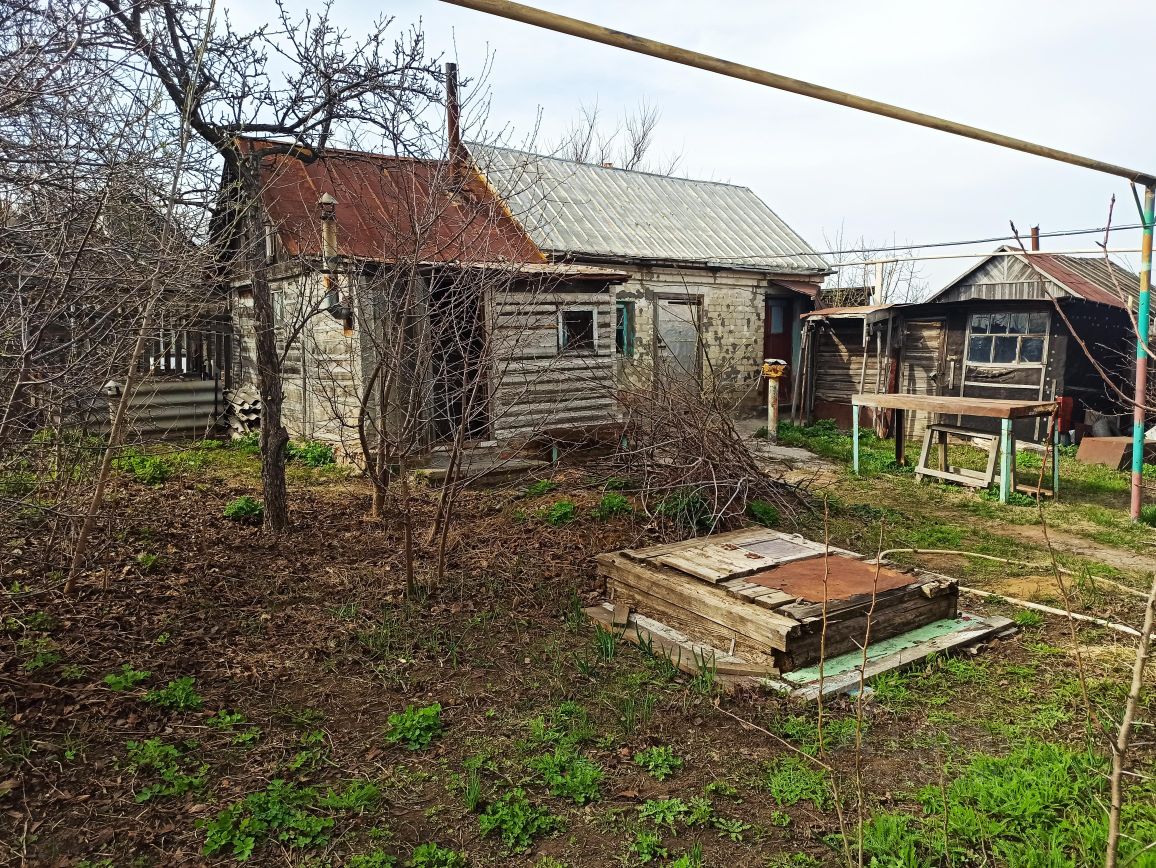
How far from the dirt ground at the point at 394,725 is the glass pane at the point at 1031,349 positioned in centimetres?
879

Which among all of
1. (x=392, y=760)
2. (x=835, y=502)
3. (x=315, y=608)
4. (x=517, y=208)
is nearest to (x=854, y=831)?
(x=392, y=760)

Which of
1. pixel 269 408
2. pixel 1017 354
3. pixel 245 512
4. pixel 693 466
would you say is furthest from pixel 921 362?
pixel 245 512

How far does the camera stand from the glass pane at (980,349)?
1390 cm

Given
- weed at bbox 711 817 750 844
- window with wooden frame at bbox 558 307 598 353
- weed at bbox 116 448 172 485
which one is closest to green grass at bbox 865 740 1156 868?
weed at bbox 711 817 750 844

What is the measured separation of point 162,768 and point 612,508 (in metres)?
4.88

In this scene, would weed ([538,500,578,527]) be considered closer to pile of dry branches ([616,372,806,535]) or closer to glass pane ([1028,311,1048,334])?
pile of dry branches ([616,372,806,535])

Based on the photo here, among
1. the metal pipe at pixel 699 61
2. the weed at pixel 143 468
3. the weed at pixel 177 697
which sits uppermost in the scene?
the metal pipe at pixel 699 61

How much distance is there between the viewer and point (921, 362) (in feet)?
49.0

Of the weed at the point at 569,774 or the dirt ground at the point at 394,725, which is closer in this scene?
the dirt ground at the point at 394,725

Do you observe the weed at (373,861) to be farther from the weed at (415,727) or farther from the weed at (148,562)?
the weed at (148,562)

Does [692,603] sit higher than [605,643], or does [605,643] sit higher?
[692,603]

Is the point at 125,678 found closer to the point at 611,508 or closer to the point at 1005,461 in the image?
the point at 611,508

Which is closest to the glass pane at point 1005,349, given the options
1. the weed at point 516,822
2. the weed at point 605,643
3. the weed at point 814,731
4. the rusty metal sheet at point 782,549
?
the rusty metal sheet at point 782,549

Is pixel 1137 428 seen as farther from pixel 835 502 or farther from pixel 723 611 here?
pixel 723 611
